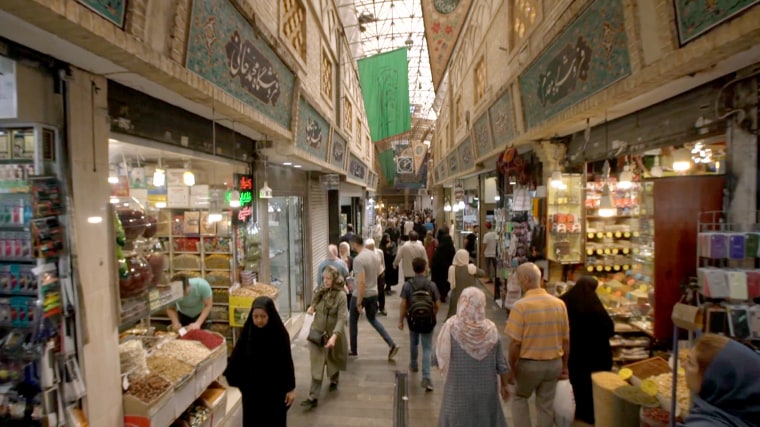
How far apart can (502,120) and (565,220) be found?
6.95 feet

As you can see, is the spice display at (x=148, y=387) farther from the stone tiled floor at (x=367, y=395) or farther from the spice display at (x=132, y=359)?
the stone tiled floor at (x=367, y=395)

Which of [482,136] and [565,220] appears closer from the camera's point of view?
[565,220]

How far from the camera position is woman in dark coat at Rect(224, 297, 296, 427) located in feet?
10.9

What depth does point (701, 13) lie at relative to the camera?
2.29 m

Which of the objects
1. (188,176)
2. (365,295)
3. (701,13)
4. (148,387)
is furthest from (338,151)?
(701,13)

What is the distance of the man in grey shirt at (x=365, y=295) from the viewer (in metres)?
5.82

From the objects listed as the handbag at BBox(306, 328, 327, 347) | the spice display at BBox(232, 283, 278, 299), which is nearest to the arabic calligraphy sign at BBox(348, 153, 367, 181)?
the spice display at BBox(232, 283, 278, 299)

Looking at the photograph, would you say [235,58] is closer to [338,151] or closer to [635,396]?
[635,396]

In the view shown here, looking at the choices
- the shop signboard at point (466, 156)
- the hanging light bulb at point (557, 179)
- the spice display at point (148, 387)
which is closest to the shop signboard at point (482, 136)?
the shop signboard at point (466, 156)

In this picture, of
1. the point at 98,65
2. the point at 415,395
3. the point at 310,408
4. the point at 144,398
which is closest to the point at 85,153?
the point at 98,65

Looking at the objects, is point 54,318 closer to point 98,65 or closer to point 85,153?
point 85,153

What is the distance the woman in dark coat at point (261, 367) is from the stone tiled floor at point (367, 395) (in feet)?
2.87

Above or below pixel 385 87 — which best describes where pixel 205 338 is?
below

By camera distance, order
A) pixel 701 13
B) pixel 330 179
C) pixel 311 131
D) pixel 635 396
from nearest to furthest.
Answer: pixel 701 13, pixel 635 396, pixel 311 131, pixel 330 179
